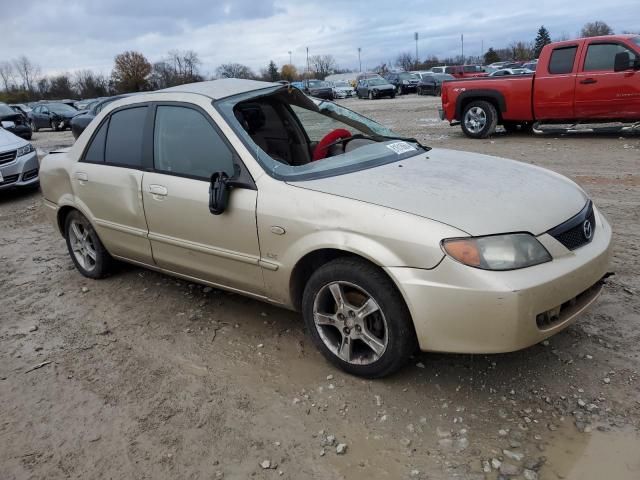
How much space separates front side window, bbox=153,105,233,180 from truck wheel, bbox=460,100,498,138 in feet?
29.1

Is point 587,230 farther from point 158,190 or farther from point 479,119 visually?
point 479,119

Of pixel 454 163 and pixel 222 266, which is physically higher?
pixel 454 163

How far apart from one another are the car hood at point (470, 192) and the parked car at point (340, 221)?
12mm

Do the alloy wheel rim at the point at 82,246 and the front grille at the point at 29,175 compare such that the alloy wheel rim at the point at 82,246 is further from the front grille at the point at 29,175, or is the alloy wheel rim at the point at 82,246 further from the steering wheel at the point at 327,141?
the front grille at the point at 29,175

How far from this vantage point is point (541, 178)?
337 centimetres

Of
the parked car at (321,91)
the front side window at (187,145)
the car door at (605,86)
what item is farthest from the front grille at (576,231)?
the parked car at (321,91)

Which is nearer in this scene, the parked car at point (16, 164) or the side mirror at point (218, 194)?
the side mirror at point (218, 194)

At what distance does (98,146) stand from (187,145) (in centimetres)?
115

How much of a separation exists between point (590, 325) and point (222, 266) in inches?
93.5

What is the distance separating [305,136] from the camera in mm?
4492

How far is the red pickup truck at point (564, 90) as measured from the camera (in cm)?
970

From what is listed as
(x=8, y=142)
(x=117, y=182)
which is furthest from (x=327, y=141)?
(x=8, y=142)

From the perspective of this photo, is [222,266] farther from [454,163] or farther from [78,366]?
[454,163]

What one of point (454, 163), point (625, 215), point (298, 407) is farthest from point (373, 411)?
point (625, 215)
